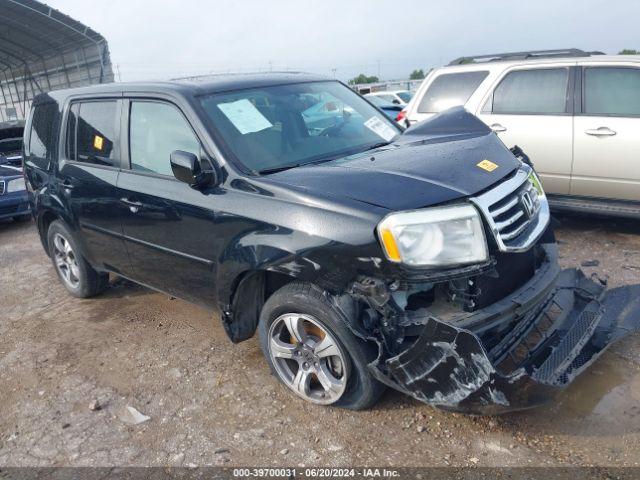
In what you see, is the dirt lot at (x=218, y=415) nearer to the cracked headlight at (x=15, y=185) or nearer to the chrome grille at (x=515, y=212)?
the chrome grille at (x=515, y=212)

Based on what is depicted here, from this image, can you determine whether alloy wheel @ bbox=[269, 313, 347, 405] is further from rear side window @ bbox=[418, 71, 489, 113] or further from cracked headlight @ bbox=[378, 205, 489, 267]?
rear side window @ bbox=[418, 71, 489, 113]

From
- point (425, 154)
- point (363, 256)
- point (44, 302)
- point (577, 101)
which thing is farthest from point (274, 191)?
point (577, 101)

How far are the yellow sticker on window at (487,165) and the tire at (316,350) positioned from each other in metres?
1.15

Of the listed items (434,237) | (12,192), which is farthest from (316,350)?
(12,192)

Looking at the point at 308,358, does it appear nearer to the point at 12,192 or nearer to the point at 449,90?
the point at 449,90

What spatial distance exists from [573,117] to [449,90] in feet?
5.00

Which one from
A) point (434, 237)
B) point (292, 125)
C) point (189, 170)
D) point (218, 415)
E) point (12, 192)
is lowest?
point (218, 415)

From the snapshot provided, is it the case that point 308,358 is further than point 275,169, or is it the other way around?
point 275,169

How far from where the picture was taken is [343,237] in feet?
9.12

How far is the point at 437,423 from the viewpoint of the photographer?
3.05 meters

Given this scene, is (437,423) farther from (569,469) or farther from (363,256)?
(363,256)

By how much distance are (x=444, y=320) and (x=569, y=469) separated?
0.88m

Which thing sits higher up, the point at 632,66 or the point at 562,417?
the point at 632,66

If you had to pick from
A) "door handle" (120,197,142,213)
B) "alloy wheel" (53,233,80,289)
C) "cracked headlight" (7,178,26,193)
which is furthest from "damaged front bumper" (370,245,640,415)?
"cracked headlight" (7,178,26,193)
